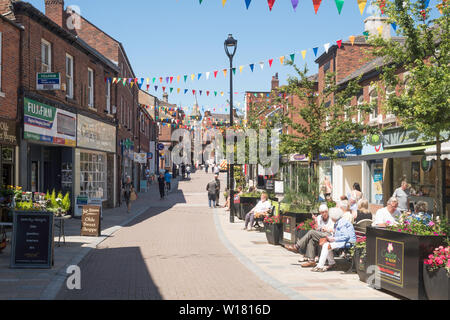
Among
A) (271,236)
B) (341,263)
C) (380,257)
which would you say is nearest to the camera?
(380,257)

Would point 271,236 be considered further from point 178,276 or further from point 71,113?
point 71,113

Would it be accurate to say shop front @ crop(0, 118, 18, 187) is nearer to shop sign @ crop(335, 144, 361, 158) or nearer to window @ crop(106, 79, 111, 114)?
shop sign @ crop(335, 144, 361, 158)

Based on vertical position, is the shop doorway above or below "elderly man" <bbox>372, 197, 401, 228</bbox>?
above

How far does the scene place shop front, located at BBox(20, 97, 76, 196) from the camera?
14836 millimetres

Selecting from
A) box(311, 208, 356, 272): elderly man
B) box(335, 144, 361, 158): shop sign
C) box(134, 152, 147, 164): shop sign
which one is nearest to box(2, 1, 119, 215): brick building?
box(134, 152, 147, 164): shop sign

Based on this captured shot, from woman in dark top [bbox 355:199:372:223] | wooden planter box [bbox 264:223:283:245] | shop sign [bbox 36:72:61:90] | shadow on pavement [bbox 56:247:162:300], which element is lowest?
shadow on pavement [bbox 56:247:162:300]

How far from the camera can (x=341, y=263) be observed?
9.11 m

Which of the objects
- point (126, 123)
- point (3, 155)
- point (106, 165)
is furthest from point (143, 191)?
point (3, 155)

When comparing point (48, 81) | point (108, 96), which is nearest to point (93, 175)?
point (108, 96)

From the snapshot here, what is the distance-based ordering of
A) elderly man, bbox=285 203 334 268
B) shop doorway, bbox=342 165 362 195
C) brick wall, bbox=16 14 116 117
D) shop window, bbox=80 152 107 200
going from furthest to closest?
shop doorway, bbox=342 165 362 195
shop window, bbox=80 152 107 200
brick wall, bbox=16 14 116 117
elderly man, bbox=285 203 334 268

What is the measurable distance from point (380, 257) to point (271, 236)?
5.65 meters

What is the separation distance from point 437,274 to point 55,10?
18.2 m

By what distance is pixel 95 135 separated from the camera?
21.9 metres

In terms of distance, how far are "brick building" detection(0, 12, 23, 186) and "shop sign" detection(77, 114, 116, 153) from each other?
5.35 m
